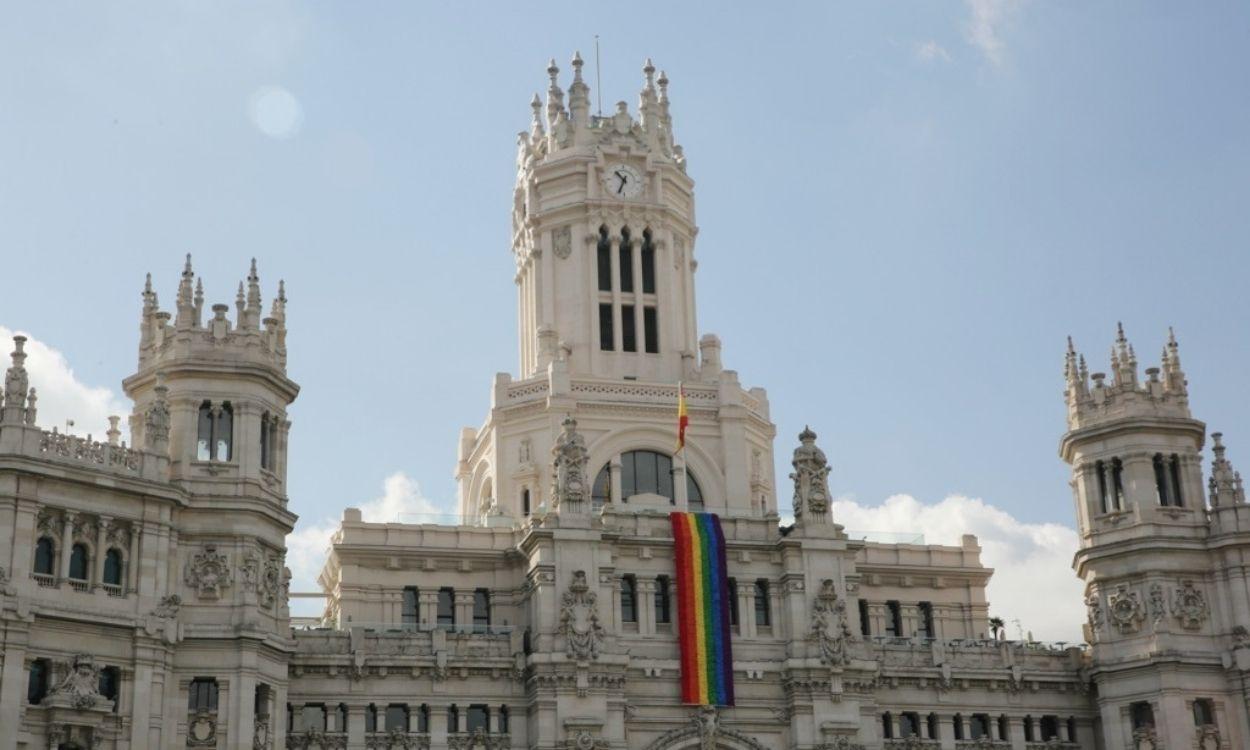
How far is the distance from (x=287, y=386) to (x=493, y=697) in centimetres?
1440

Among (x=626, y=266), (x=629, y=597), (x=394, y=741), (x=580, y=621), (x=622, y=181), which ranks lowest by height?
(x=394, y=741)

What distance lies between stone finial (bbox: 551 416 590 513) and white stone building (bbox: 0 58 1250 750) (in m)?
0.13

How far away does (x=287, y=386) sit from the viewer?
248 feet

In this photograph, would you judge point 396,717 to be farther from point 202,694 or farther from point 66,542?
point 66,542

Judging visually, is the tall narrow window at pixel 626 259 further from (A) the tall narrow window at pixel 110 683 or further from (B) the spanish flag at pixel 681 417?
(A) the tall narrow window at pixel 110 683

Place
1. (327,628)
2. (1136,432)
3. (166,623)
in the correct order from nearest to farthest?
(166,623) → (327,628) → (1136,432)

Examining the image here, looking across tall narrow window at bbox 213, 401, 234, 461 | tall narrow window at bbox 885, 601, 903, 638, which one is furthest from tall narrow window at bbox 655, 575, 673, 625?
tall narrow window at bbox 213, 401, 234, 461

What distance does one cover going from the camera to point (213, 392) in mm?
73750

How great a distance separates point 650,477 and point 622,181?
51.1 feet

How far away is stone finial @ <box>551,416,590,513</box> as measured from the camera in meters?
78.1

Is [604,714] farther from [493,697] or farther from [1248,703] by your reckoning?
[1248,703]

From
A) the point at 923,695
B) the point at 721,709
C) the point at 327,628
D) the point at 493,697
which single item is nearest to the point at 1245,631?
the point at 923,695

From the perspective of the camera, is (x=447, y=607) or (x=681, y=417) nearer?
(x=447, y=607)

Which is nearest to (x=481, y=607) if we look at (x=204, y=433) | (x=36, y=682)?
(x=204, y=433)
